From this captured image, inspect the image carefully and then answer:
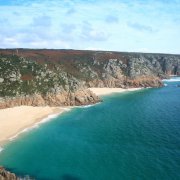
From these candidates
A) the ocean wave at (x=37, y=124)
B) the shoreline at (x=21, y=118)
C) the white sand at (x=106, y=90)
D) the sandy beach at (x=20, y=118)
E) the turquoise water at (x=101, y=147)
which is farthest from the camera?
the white sand at (x=106, y=90)

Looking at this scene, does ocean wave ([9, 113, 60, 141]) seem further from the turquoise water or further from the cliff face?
the cliff face

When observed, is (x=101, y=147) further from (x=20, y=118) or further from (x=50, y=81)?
(x=50, y=81)

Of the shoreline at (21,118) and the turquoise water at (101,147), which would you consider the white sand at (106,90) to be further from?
the turquoise water at (101,147)

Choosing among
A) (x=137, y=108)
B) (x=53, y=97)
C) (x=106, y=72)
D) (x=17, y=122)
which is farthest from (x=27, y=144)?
(x=106, y=72)

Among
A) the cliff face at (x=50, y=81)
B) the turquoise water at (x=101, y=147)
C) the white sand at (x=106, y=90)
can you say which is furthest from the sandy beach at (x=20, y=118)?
the white sand at (x=106, y=90)

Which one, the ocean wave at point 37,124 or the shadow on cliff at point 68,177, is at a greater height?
the ocean wave at point 37,124

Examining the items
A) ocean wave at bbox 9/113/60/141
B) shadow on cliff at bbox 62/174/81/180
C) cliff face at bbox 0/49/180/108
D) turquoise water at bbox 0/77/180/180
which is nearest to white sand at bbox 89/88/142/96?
cliff face at bbox 0/49/180/108
